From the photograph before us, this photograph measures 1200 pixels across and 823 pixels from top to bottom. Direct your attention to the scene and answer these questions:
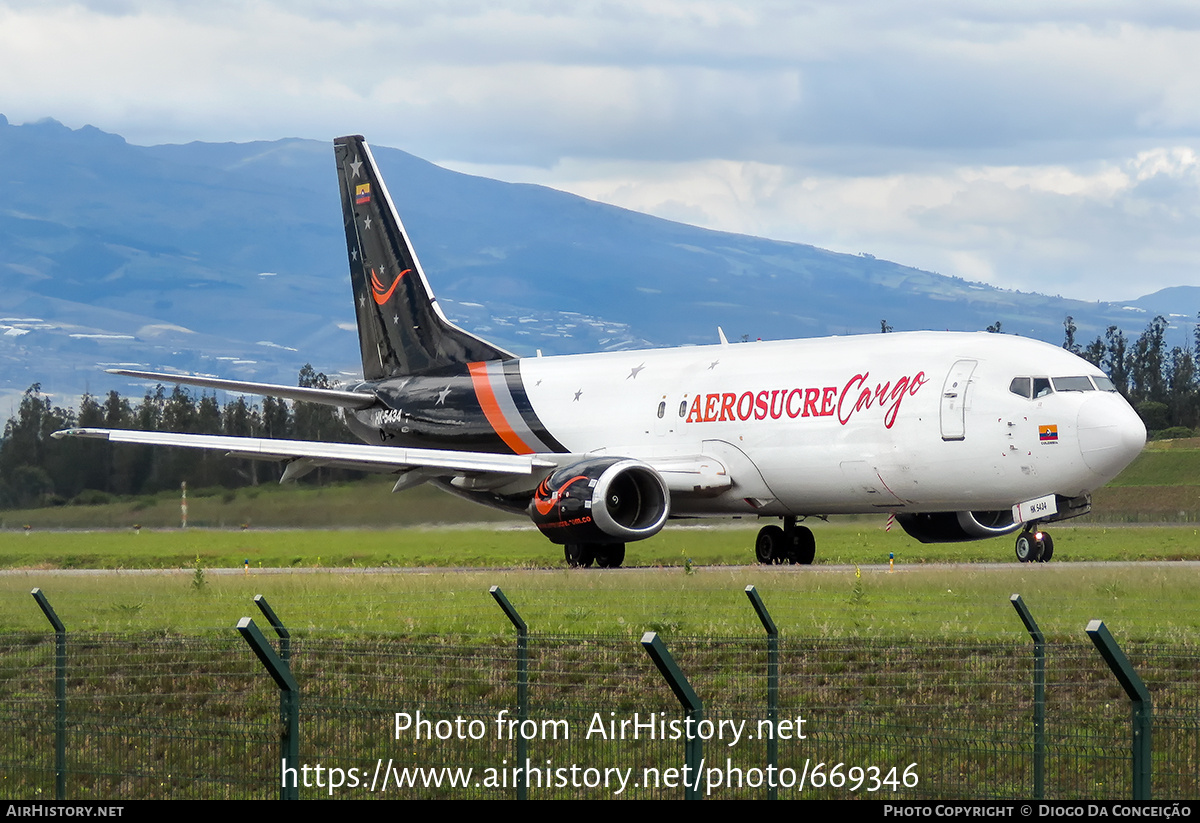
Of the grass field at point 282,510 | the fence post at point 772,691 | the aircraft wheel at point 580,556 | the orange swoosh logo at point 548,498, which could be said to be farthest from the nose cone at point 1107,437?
the fence post at point 772,691

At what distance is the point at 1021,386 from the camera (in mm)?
24125

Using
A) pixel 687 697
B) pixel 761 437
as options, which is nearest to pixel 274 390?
pixel 761 437

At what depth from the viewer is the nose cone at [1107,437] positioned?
918 inches

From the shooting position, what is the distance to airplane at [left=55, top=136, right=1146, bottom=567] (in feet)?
79.0

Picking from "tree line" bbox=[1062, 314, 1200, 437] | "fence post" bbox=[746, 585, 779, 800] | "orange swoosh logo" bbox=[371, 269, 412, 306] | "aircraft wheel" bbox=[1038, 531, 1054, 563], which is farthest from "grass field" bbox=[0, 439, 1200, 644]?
"tree line" bbox=[1062, 314, 1200, 437]

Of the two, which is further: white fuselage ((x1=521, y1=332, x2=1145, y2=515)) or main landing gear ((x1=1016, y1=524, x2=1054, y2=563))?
main landing gear ((x1=1016, y1=524, x2=1054, y2=563))

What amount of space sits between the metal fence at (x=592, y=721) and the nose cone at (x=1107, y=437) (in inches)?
361

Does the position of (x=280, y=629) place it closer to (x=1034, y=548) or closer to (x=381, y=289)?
(x=1034, y=548)

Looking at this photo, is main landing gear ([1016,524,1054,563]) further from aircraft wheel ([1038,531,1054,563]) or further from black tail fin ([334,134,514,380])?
black tail fin ([334,134,514,380])

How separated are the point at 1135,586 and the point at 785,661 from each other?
5828 mm

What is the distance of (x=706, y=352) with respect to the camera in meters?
29.2

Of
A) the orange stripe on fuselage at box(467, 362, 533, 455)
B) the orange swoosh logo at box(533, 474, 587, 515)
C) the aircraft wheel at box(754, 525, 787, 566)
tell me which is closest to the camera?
the orange swoosh logo at box(533, 474, 587, 515)

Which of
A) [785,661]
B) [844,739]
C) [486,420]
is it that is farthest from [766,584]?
[486,420]

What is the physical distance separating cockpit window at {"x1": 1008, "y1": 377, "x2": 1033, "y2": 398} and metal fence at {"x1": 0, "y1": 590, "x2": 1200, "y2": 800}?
9719 millimetres
